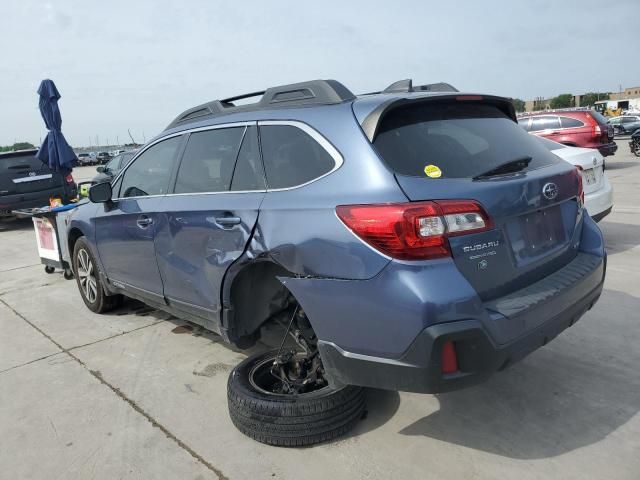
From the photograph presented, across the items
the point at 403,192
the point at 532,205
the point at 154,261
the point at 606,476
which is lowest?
the point at 606,476

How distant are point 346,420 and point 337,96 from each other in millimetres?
1740

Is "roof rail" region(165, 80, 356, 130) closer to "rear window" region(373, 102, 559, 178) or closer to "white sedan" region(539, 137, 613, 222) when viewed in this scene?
"rear window" region(373, 102, 559, 178)

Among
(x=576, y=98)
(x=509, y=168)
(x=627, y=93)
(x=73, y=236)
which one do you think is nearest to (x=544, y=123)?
(x=73, y=236)

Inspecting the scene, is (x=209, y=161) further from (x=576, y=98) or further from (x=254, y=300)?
(x=576, y=98)

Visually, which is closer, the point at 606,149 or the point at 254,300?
the point at 254,300

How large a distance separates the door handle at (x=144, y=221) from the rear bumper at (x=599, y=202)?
181 inches

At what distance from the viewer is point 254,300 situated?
3.18 metres

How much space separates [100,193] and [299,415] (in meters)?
2.76

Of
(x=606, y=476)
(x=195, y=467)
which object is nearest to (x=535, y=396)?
(x=606, y=476)

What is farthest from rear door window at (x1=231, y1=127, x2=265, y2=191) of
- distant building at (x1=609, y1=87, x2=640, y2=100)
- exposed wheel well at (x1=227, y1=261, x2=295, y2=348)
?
distant building at (x1=609, y1=87, x2=640, y2=100)

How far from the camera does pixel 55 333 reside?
15.8ft

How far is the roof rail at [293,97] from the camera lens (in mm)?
2863

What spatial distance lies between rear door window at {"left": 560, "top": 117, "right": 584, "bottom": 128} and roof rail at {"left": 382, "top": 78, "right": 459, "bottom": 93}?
12.0 meters

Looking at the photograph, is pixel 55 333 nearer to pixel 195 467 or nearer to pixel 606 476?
pixel 195 467
